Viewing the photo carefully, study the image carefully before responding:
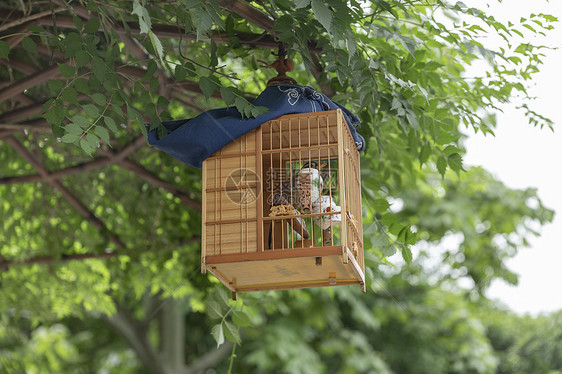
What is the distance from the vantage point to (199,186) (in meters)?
4.52

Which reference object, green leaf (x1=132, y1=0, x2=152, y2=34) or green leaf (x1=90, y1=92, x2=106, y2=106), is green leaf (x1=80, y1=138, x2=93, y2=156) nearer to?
green leaf (x1=90, y1=92, x2=106, y2=106)

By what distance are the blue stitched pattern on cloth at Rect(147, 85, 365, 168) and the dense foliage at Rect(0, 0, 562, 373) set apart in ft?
0.19

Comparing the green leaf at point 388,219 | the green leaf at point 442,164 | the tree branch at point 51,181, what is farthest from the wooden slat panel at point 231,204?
the tree branch at point 51,181

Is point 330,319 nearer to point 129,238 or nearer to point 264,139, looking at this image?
point 129,238

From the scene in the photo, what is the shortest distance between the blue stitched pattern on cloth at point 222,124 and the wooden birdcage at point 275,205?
4cm

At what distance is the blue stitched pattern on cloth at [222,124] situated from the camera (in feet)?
7.79

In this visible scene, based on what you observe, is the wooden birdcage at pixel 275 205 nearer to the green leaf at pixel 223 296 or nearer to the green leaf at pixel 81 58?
the green leaf at pixel 223 296

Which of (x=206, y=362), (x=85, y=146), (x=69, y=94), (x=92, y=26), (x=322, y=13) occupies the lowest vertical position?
(x=206, y=362)

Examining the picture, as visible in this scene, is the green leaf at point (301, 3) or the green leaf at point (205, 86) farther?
the green leaf at point (205, 86)

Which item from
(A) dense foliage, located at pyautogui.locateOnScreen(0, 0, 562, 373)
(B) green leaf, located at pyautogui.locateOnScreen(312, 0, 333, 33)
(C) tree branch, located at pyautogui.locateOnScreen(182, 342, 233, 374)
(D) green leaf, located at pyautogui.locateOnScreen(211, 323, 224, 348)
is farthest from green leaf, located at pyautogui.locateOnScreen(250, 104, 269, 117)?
→ (C) tree branch, located at pyautogui.locateOnScreen(182, 342, 233, 374)

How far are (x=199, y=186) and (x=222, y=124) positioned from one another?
2.17 m

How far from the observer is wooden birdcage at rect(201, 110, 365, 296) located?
7.53 feet

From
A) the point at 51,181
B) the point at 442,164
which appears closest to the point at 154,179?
the point at 51,181

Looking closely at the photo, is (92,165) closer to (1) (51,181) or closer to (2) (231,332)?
(1) (51,181)
